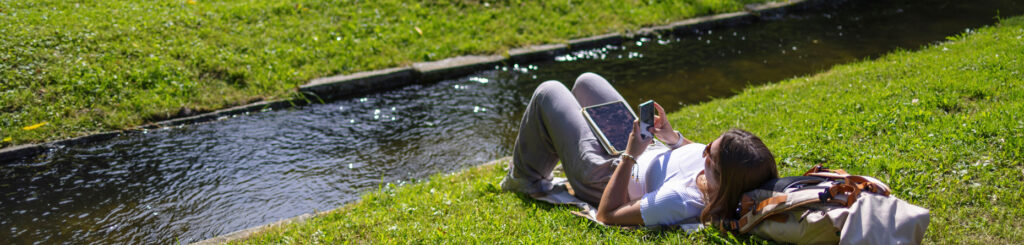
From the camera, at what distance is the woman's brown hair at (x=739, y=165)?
287cm

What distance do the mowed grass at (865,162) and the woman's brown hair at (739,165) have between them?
0.33 metres

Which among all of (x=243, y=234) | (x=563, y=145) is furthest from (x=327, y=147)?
(x=563, y=145)

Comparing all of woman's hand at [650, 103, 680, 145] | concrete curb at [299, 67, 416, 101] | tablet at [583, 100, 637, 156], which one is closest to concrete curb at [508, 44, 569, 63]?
concrete curb at [299, 67, 416, 101]

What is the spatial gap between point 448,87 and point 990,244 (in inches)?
238

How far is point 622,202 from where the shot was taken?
342cm

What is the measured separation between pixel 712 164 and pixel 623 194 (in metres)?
0.55

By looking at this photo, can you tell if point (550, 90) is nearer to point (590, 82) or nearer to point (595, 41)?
point (590, 82)

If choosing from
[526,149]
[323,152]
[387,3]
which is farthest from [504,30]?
[526,149]

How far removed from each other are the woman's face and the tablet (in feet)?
Result: 2.24

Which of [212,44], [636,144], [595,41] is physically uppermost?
[212,44]

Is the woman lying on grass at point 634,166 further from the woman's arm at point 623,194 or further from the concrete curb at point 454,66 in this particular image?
the concrete curb at point 454,66

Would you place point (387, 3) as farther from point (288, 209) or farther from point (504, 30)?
point (288, 209)

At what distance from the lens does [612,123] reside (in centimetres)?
387

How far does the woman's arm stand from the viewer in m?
3.27
